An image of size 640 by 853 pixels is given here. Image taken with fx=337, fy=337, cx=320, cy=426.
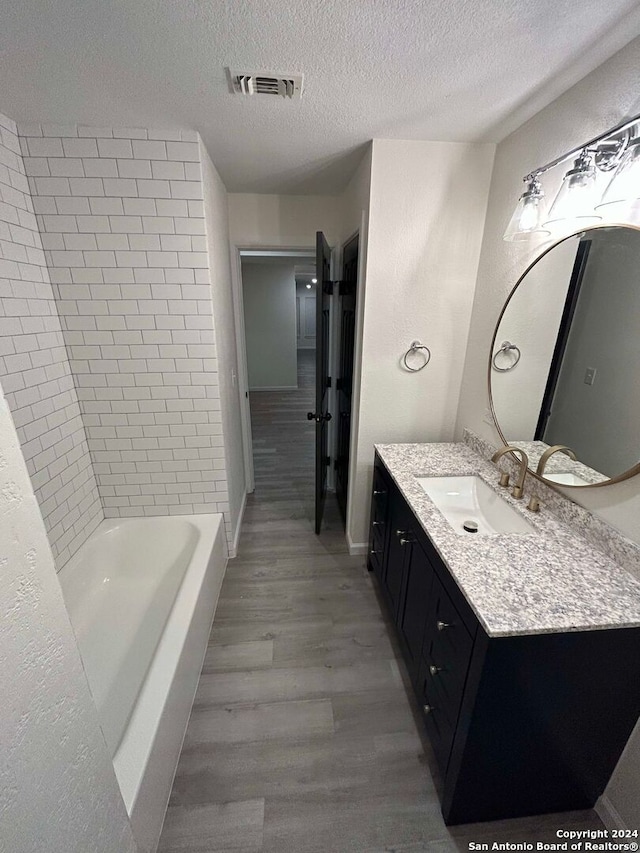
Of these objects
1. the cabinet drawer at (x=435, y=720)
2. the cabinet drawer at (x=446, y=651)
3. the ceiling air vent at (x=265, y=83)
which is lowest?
the cabinet drawer at (x=435, y=720)

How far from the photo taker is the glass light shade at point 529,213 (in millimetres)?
1274

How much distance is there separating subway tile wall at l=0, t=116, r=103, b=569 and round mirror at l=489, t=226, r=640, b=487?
2248 millimetres

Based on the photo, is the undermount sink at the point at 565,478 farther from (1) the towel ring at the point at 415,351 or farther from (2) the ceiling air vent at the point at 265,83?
(2) the ceiling air vent at the point at 265,83

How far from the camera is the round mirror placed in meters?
1.11

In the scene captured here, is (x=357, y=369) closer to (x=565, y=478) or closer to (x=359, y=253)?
(x=359, y=253)

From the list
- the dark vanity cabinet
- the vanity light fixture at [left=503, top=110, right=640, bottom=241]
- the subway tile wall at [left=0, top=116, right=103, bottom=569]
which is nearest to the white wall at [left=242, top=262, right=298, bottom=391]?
the subway tile wall at [left=0, top=116, right=103, bottom=569]

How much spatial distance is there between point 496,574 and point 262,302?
603cm

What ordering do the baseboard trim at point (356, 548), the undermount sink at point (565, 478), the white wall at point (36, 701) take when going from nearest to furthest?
the white wall at point (36, 701) < the undermount sink at point (565, 478) < the baseboard trim at point (356, 548)

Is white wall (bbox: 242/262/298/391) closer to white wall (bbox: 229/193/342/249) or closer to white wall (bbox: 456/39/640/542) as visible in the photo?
white wall (bbox: 229/193/342/249)

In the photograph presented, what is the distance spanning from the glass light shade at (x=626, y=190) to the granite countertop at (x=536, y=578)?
3.54 feet

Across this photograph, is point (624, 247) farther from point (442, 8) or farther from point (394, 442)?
point (394, 442)

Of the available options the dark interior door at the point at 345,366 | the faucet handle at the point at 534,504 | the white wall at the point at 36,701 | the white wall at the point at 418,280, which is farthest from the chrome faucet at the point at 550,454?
the white wall at the point at 36,701

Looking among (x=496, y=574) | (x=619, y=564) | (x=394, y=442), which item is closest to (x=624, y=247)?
(x=619, y=564)

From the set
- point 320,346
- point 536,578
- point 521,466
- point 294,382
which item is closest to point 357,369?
point 320,346
